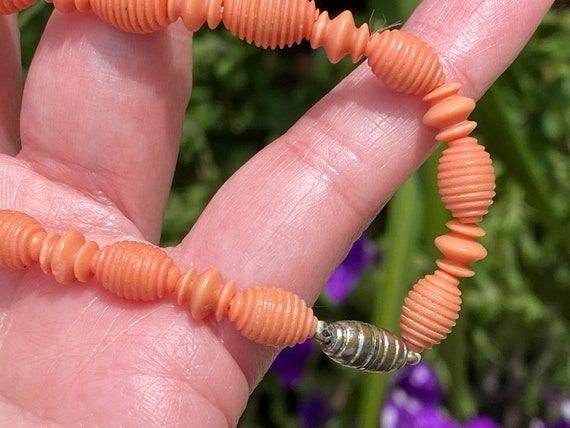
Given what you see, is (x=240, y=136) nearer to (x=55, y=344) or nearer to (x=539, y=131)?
(x=539, y=131)

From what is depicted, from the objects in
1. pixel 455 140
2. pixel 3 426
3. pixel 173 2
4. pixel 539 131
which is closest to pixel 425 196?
pixel 455 140

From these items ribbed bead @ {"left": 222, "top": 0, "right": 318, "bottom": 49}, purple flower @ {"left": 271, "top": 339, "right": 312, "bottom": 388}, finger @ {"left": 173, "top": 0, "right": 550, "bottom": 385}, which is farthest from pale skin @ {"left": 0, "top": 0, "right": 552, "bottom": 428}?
purple flower @ {"left": 271, "top": 339, "right": 312, "bottom": 388}

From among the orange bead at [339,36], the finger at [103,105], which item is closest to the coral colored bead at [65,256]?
the finger at [103,105]

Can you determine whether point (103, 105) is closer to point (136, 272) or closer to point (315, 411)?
point (136, 272)

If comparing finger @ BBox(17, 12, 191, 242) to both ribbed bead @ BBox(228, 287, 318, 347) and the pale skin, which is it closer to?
the pale skin

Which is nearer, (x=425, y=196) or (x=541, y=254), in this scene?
(x=425, y=196)

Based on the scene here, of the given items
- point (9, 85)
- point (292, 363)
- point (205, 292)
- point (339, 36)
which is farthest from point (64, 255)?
point (292, 363)
